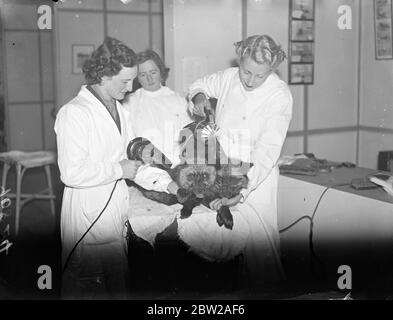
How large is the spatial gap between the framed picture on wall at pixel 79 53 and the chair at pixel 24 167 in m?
0.28

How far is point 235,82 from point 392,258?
2.68 ft

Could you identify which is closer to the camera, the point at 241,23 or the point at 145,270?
the point at 145,270

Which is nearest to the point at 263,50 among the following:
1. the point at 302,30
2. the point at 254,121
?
the point at 254,121

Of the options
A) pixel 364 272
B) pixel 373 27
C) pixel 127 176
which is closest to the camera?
pixel 127 176

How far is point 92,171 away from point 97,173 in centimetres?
2

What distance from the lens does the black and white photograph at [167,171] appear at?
1.61 metres

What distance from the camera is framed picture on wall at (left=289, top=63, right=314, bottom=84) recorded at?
2.03 meters

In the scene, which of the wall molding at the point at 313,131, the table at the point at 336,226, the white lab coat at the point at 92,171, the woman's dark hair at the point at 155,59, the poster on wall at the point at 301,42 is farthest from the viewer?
the wall molding at the point at 313,131

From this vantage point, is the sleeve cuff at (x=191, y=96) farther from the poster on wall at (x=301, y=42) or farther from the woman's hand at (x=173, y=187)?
the poster on wall at (x=301, y=42)

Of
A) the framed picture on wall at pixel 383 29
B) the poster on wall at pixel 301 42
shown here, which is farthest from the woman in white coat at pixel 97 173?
the framed picture on wall at pixel 383 29

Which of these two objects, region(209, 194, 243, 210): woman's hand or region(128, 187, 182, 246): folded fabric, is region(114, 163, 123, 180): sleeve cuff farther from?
region(209, 194, 243, 210): woman's hand
